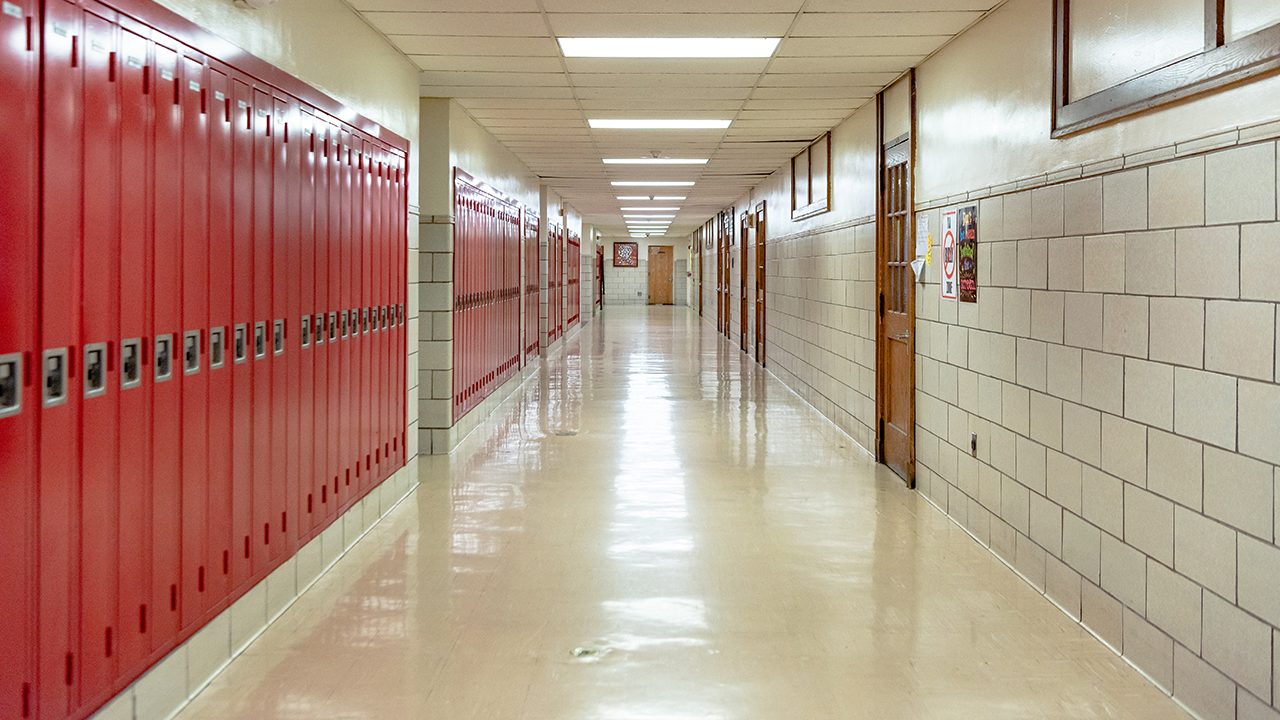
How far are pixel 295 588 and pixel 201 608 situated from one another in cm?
92

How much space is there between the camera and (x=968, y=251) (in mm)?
5379

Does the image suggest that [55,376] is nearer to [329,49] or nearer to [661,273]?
[329,49]

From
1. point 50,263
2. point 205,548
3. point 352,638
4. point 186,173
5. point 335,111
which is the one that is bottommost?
point 352,638

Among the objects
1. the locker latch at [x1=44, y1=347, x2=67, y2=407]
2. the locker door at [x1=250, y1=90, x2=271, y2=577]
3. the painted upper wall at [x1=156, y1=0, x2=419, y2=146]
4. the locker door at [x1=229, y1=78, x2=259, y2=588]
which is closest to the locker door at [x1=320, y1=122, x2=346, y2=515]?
the painted upper wall at [x1=156, y1=0, x2=419, y2=146]

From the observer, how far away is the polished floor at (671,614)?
10.5 ft

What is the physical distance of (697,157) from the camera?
11.5 meters

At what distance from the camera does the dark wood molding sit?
9.30 ft

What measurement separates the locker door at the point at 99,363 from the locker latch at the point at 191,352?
43cm

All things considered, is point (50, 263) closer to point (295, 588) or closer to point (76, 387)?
point (76, 387)

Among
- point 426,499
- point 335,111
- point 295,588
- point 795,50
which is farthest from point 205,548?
point 795,50

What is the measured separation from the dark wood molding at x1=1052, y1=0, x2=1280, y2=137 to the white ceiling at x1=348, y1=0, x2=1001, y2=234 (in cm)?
86

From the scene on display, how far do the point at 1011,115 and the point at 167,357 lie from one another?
3.67 metres

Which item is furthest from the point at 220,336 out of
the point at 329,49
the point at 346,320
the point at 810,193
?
the point at 810,193

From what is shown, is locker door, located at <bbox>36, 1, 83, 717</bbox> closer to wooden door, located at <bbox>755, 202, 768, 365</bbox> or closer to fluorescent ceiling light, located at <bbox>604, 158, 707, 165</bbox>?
fluorescent ceiling light, located at <bbox>604, 158, 707, 165</bbox>
